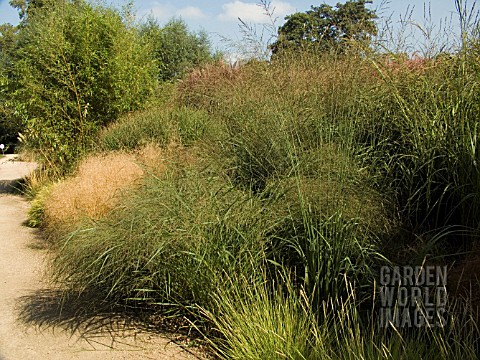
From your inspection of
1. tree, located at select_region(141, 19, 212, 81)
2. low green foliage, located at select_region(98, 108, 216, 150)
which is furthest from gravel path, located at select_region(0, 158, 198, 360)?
tree, located at select_region(141, 19, 212, 81)

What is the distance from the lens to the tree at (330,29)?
5551mm

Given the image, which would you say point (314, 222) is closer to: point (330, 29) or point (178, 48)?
point (330, 29)

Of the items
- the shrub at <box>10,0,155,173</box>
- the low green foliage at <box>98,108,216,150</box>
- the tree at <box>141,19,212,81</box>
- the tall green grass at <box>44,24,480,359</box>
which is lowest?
the tall green grass at <box>44,24,480,359</box>

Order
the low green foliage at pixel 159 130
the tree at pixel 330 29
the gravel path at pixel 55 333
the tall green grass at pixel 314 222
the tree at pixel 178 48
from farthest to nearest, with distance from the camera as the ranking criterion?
1. the tree at pixel 178 48
2. the low green foliage at pixel 159 130
3. the tree at pixel 330 29
4. the gravel path at pixel 55 333
5. the tall green grass at pixel 314 222

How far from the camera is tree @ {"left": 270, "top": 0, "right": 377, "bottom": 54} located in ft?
18.2

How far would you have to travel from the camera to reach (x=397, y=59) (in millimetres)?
5020

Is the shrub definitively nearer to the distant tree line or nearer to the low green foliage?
the distant tree line

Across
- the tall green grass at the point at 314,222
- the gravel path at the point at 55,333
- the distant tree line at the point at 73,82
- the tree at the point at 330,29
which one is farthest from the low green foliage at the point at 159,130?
the gravel path at the point at 55,333

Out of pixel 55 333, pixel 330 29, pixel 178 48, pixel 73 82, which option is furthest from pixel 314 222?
pixel 178 48

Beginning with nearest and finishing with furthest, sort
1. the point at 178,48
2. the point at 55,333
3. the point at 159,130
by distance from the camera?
the point at 55,333 → the point at 159,130 → the point at 178,48

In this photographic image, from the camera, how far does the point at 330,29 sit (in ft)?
21.7

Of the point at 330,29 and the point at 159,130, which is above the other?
the point at 330,29

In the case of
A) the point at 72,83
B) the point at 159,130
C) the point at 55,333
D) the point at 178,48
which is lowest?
the point at 55,333

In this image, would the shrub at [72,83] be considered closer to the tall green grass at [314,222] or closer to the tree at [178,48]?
the tall green grass at [314,222]
